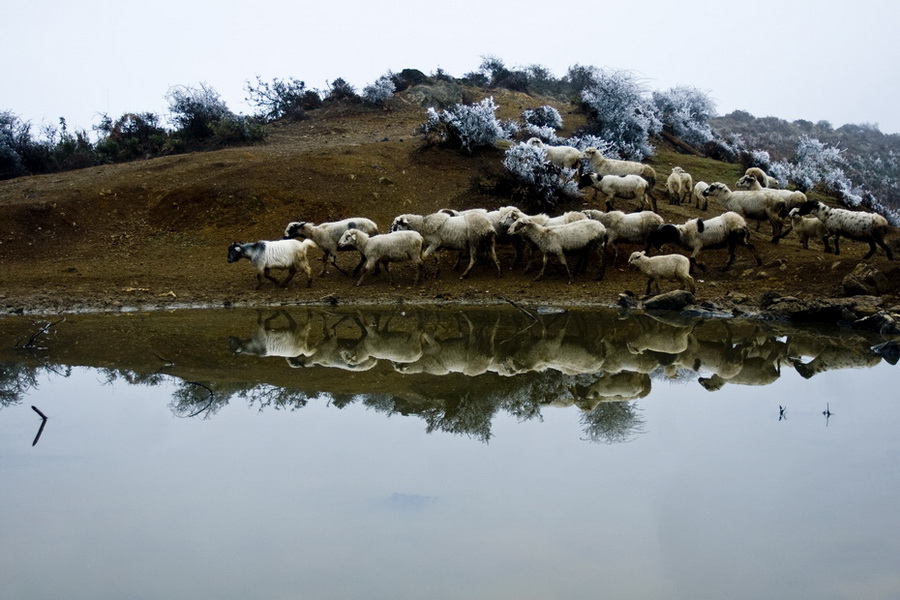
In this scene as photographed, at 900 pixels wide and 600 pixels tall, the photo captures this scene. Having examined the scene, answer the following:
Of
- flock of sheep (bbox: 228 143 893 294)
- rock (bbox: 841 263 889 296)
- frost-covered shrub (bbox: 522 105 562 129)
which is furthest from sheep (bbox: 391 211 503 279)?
frost-covered shrub (bbox: 522 105 562 129)

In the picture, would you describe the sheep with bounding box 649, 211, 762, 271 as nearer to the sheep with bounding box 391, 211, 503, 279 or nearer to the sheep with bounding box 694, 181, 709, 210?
the sheep with bounding box 391, 211, 503, 279

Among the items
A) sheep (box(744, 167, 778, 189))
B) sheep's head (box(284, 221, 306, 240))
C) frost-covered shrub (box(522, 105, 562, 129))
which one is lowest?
sheep's head (box(284, 221, 306, 240))

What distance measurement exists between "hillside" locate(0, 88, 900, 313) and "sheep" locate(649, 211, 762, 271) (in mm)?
633

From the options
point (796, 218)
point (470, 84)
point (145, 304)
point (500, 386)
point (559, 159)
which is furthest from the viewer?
point (470, 84)

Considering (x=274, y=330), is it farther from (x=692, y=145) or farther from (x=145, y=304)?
(x=692, y=145)

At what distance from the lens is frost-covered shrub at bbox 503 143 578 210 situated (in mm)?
19484

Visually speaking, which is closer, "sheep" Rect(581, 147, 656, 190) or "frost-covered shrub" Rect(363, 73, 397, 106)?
"sheep" Rect(581, 147, 656, 190)

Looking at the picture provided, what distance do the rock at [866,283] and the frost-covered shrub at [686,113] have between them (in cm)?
1644

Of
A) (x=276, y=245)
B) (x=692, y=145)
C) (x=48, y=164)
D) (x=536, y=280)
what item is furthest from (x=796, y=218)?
(x=48, y=164)

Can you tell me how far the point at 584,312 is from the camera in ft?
48.3

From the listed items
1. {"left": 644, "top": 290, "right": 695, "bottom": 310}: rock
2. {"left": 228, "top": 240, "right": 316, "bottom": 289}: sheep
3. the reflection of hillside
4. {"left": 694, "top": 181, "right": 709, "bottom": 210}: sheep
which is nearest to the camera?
the reflection of hillside

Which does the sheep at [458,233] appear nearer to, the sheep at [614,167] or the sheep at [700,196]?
the sheep at [614,167]

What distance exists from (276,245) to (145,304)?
2.80 meters

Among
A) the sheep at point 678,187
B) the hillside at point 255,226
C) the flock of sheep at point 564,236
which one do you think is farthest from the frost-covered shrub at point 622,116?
the flock of sheep at point 564,236
